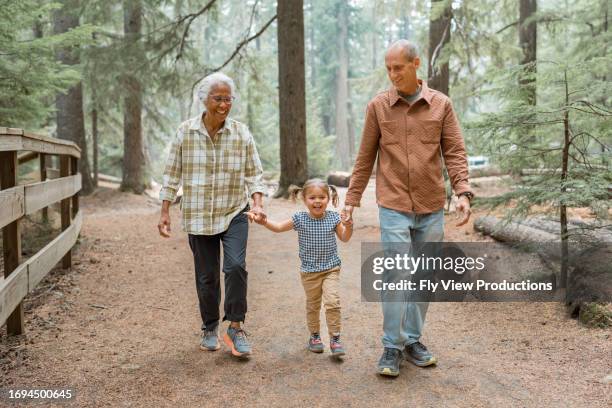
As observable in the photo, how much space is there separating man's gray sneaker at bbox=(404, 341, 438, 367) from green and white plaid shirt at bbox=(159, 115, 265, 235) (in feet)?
5.39

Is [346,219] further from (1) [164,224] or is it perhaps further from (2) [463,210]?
(1) [164,224]

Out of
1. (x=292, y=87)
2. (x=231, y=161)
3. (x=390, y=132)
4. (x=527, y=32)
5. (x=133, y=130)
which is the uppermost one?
(x=527, y=32)

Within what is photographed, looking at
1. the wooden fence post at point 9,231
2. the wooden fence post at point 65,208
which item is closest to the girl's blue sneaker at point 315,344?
the wooden fence post at point 9,231

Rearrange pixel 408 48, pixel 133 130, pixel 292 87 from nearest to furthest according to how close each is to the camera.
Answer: pixel 408 48 < pixel 292 87 < pixel 133 130

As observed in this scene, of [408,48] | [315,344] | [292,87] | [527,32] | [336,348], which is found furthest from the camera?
[527,32]

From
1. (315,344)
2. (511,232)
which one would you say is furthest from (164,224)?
(511,232)

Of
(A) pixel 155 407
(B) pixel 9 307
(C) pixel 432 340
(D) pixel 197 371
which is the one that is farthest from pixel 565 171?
(B) pixel 9 307

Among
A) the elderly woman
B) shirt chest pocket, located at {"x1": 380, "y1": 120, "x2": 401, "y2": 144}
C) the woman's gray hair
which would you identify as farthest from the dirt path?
the woman's gray hair

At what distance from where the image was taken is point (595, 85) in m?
4.97

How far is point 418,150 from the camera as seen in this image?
3754mm

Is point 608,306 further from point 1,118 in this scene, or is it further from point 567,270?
point 1,118

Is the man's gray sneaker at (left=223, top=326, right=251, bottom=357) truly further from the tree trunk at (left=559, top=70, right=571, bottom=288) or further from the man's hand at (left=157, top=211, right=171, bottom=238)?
the tree trunk at (left=559, top=70, right=571, bottom=288)

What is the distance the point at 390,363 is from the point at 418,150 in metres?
1.48

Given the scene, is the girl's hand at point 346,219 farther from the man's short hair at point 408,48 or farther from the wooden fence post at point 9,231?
the wooden fence post at point 9,231
